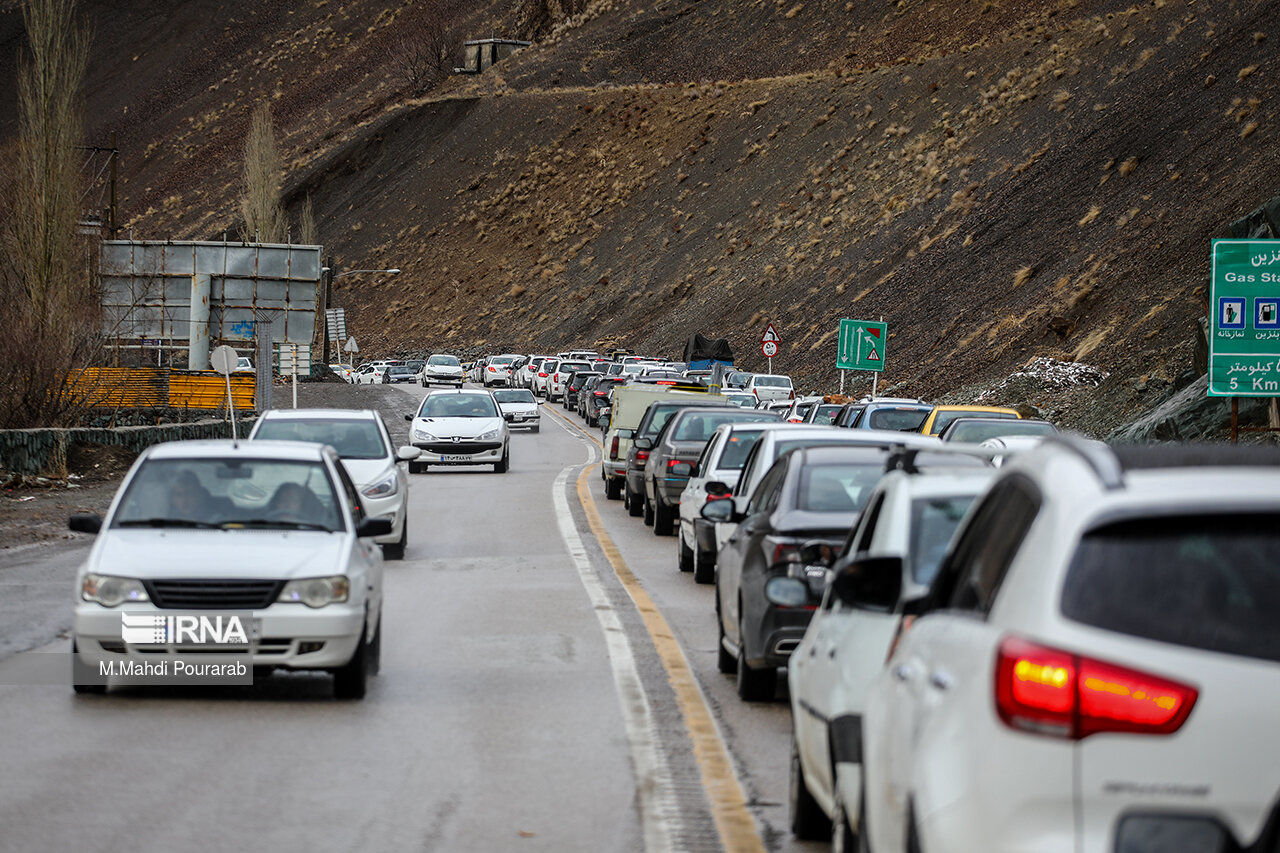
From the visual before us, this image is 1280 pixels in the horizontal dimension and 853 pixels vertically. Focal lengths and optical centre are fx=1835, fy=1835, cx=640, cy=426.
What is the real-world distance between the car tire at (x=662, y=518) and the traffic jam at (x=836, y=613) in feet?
0.36

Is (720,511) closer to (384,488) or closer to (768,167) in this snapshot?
(384,488)

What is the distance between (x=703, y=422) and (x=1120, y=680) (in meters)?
20.7

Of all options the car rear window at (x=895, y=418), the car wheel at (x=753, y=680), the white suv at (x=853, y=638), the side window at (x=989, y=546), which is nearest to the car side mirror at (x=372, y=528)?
the car wheel at (x=753, y=680)

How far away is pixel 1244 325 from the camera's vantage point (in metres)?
21.5

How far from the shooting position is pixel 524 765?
8609 mm

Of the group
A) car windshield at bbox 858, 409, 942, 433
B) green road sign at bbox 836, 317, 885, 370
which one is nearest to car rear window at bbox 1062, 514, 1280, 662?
car windshield at bbox 858, 409, 942, 433

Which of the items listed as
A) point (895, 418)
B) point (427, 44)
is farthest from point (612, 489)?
point (427, 44)

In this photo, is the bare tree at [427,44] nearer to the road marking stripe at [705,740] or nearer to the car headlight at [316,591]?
the road marking stripe at [705,740]

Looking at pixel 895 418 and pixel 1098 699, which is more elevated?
pixel 1098 699

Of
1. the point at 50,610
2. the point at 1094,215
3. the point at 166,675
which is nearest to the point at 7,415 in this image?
the point at 50,610

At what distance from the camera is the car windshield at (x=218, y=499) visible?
35.9ft

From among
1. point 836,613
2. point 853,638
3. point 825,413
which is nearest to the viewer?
point 853,638

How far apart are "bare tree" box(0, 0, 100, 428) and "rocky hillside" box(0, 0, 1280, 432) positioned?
69.3 feet

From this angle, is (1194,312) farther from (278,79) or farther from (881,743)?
(278,79)
